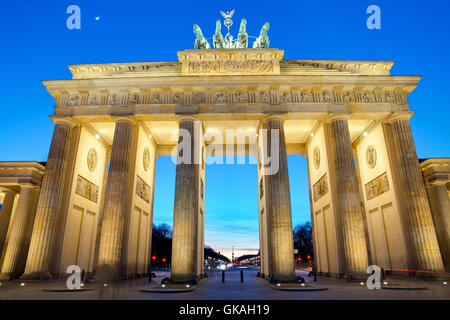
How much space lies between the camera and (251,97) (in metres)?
19.7

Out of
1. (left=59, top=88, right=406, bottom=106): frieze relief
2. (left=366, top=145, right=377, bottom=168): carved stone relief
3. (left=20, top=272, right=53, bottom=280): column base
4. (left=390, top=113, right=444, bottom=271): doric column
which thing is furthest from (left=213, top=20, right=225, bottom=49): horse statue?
(left=20, top=272, right=53, bottom=280): column base

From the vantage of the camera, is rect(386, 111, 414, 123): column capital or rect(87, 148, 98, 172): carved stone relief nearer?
rect(386, 111, 414, 123): column capital

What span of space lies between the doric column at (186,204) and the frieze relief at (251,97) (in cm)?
204

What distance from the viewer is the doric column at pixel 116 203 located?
1641 cm

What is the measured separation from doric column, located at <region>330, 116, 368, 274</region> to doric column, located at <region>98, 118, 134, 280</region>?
44.9 feet

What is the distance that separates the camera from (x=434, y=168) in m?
19.7

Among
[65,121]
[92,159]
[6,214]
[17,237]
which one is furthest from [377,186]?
[6,214]

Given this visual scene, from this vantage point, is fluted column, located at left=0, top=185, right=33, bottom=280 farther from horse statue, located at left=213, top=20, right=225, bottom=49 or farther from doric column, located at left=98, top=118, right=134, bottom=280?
horse statue, located at left=213, top=20, right=225, bottom=49

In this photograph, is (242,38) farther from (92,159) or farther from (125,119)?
(92,159)

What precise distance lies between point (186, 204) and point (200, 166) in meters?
4.24

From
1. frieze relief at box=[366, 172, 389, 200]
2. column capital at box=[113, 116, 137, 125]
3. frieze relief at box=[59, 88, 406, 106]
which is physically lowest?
frieze relief at box=[366, 172, 389, 200]

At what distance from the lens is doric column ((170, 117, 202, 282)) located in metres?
15.8
